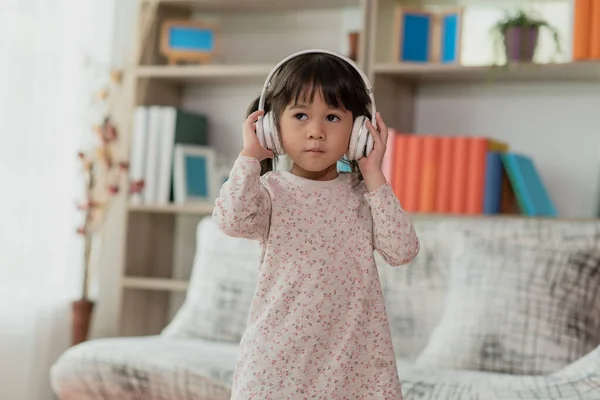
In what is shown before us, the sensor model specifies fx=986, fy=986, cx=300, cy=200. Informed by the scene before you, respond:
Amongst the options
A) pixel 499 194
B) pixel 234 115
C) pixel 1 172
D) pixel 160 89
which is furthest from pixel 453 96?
pixel 1 172

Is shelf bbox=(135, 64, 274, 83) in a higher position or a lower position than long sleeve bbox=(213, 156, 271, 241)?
higher

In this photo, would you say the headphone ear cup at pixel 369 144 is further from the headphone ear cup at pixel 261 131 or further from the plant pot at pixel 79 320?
the plant pot at pixel 79 320

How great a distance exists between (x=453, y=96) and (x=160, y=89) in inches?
41.6

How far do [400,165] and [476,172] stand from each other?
0.24 metres

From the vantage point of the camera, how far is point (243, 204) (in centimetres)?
→ 148

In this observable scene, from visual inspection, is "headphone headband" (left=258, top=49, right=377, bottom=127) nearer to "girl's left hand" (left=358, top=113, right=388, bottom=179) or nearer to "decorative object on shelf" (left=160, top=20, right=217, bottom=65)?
"girl's left hand" (left=358, top=113, right=388, bottom=179)

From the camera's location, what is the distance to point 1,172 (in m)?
3.02

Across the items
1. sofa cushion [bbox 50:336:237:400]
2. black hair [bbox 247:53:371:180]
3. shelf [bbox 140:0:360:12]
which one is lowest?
sofa cushion [bbox 50:336:237:400]

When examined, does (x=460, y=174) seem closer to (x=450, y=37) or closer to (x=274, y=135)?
(x=450, y=37)

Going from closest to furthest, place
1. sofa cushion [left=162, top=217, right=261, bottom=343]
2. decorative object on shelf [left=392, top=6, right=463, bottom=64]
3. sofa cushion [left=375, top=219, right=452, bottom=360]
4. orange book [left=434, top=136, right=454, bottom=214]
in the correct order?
1. sofa cushion [left=375, top=219, right=452, bottom=360]
2. sofa cushion [left=162, top=217, right=261, bottom=343]
3. orange book [left=434, top=136, right=454, bottom=214]
4. decorative object on shelf [left=392, top=6, right=463, bottom=64]

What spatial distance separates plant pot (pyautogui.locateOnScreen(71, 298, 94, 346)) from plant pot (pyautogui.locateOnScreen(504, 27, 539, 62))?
1599 mm

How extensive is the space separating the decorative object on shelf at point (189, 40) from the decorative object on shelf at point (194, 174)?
0.33 metres

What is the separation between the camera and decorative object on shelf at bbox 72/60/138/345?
3.30 metres

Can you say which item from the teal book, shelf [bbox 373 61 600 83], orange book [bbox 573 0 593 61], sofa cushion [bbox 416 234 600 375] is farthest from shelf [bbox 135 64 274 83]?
sofa cushion [bbox 416 234 600 375]
